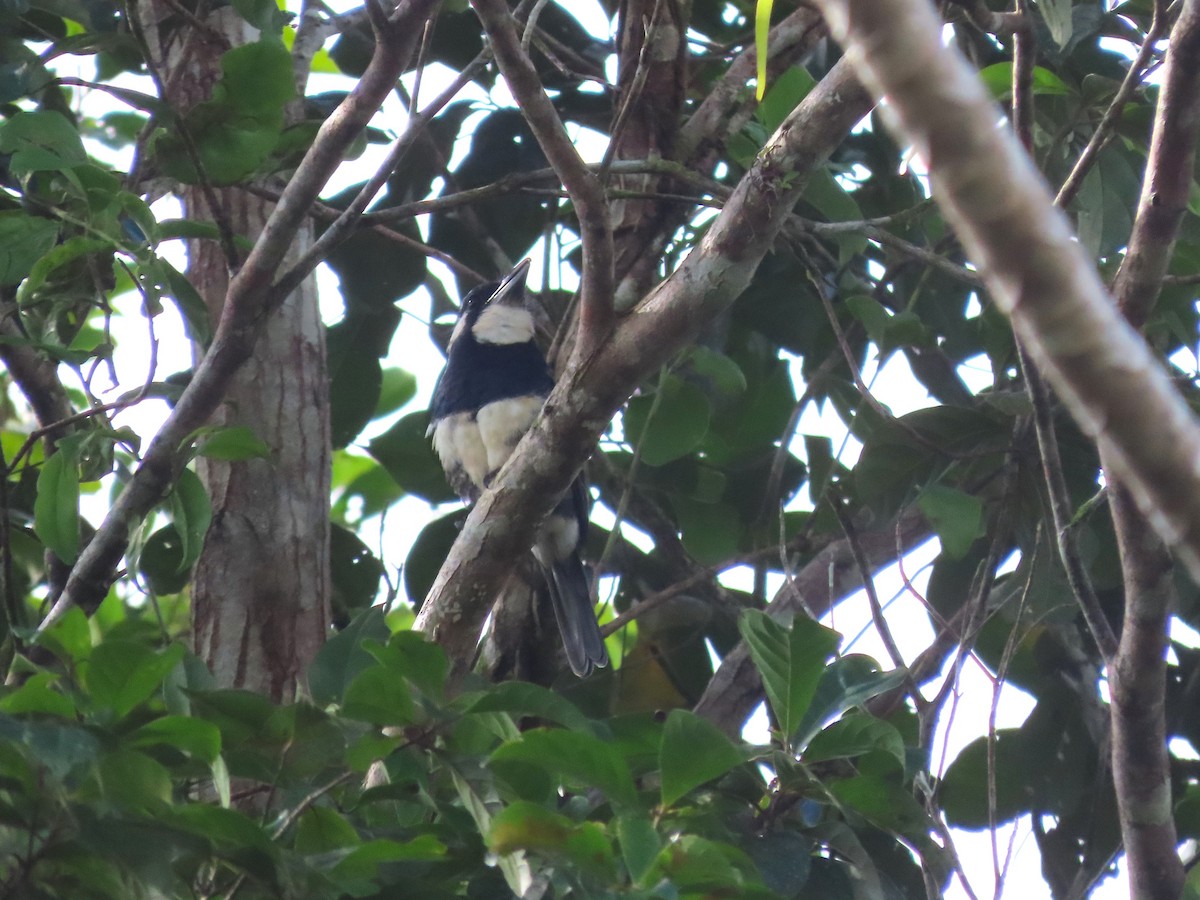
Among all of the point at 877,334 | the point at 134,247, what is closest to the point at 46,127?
the point at 134,247

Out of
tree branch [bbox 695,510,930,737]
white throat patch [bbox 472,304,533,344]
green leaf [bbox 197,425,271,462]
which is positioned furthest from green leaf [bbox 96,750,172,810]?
white throat patch [bbox 472,304,533,344]

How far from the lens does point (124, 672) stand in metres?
1.45

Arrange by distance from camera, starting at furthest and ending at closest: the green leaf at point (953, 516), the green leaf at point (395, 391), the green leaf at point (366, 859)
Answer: the green leaf at point (395, 391), the green leaf at point (953, 516), the green leaf at point (366, 859)

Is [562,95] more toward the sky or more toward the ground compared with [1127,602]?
more toward the sky

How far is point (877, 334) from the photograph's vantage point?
297cm

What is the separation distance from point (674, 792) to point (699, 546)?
2.03m

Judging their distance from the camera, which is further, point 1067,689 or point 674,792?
point 1067,689

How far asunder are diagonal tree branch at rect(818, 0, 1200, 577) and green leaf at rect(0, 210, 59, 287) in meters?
1.91

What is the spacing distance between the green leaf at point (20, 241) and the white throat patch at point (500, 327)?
2292 millimetres

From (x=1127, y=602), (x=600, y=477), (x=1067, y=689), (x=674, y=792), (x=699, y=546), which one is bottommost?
(x=674, y=792)

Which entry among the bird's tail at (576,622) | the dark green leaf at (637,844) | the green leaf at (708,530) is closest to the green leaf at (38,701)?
the dark green leaf at (637,844)

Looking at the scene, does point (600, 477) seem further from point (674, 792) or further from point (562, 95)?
point (674, 792)

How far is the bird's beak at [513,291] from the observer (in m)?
4.26

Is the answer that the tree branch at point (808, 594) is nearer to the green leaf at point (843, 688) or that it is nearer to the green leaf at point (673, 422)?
the green leaf at point (673, 422)
